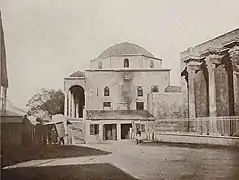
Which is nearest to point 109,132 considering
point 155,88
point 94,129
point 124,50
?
point 94,129

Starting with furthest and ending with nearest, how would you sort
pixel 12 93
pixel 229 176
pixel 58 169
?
pixel 12 93, pixel 58 169, pixel 229 176

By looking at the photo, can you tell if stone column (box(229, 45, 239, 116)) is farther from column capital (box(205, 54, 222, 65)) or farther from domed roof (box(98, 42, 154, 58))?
domed roof (box(98, 42, 154, 58))

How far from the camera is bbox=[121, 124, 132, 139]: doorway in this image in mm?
2090

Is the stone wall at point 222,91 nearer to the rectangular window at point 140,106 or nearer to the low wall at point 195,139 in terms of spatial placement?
the low wall at point 195,139

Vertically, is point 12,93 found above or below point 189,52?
below

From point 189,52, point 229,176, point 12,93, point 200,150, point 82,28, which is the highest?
point 82,28

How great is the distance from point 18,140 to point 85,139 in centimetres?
37

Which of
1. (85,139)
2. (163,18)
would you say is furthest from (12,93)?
(163,18)

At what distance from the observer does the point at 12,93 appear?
2217 mm

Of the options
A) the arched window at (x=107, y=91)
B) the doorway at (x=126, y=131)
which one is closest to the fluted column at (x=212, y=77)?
the doorway at (x=126, y=131)

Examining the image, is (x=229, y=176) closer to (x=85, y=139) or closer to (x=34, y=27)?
(x=85, y=139)

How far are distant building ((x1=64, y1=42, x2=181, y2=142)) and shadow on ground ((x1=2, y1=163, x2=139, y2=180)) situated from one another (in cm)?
16

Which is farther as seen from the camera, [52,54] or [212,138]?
[52,54]

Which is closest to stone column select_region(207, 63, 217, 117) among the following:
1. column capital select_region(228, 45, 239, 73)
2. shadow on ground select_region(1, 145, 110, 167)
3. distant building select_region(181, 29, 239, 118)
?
distant building select_region(181, 29, 239, 118)
